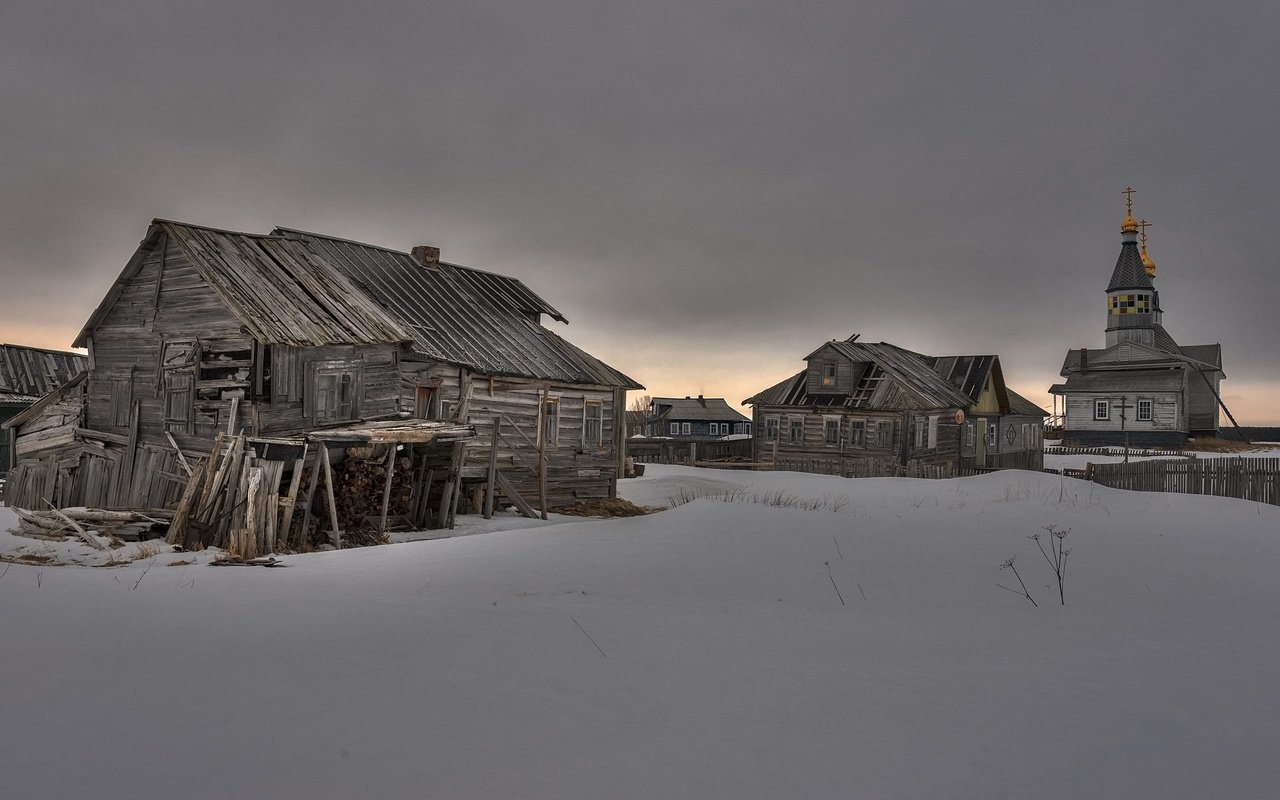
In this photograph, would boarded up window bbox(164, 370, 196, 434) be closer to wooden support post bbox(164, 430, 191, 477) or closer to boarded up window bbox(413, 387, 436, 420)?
wooden support post bbox(164, 430, 191, 477)

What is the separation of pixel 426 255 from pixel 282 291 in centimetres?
669

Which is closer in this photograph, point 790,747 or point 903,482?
point 790,747

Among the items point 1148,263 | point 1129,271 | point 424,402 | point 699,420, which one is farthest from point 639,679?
point 1148,263

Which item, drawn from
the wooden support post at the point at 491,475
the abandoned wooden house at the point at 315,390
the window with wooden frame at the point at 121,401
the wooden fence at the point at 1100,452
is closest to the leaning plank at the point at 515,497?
→ the abandoned wooden house at the point at 315,390

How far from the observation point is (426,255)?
82.2ft

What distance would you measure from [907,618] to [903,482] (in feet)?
70.0

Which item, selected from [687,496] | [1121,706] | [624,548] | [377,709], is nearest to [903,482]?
[687,496]

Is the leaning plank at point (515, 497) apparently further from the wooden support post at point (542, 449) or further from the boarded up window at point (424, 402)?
the boarded up window at point (424, 402)

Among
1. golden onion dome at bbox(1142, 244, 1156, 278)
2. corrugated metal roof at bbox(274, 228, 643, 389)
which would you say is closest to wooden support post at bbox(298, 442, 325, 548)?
corrugated metal roof at bbox(274, 228, 643, 389)

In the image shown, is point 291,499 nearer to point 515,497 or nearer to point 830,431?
point 515,497

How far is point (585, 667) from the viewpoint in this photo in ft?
19.7

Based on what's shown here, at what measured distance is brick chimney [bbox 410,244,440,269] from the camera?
2502 centimetres

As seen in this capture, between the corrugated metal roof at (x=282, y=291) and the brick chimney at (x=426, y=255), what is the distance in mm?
4083

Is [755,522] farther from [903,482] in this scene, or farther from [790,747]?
Result: [903,482]
